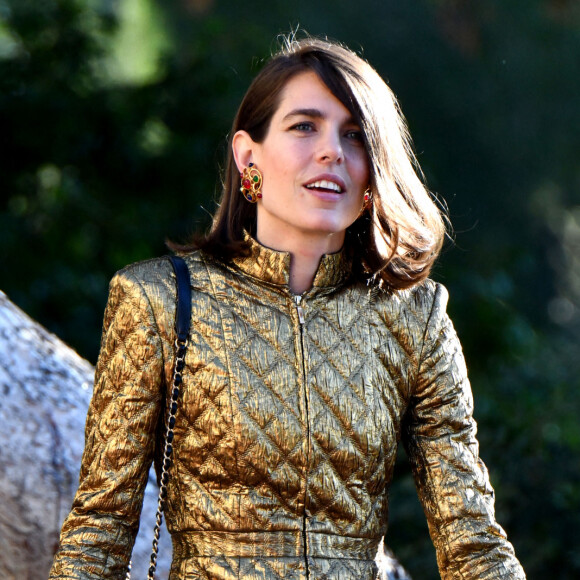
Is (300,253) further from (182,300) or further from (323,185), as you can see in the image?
(182,300)

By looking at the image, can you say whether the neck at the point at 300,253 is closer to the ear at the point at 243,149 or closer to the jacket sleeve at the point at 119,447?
the ear at the point at 243,149

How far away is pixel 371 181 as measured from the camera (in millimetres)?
2625

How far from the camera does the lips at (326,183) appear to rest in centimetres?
254

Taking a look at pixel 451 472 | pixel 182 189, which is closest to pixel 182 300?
pixel 451 472

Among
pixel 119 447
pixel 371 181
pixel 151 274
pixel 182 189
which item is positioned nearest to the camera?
pixel 119 447

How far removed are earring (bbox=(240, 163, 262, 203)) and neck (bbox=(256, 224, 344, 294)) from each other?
91 mm

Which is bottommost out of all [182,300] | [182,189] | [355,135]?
[182,300]

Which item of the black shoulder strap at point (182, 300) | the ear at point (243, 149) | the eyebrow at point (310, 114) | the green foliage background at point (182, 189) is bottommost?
the black shoulder strap at point (182, 300)

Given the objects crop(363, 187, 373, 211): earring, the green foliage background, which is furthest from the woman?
the green foliage background

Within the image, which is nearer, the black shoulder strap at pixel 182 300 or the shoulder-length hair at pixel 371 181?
the black shoulder strap at pixel 182 300

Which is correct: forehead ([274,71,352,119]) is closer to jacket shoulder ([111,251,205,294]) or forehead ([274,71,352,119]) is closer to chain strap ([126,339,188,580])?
jacket shoulder ([111,251,205,294])

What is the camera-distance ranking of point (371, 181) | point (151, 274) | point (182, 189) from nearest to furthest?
point (151, 274)
point (371, 181)
point (182, 189)

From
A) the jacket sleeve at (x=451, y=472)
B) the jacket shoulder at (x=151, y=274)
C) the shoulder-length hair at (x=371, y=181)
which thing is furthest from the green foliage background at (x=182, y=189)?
the jacket sleeve at (x=451, y=472)

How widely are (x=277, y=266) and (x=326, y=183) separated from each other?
0.21 metres
